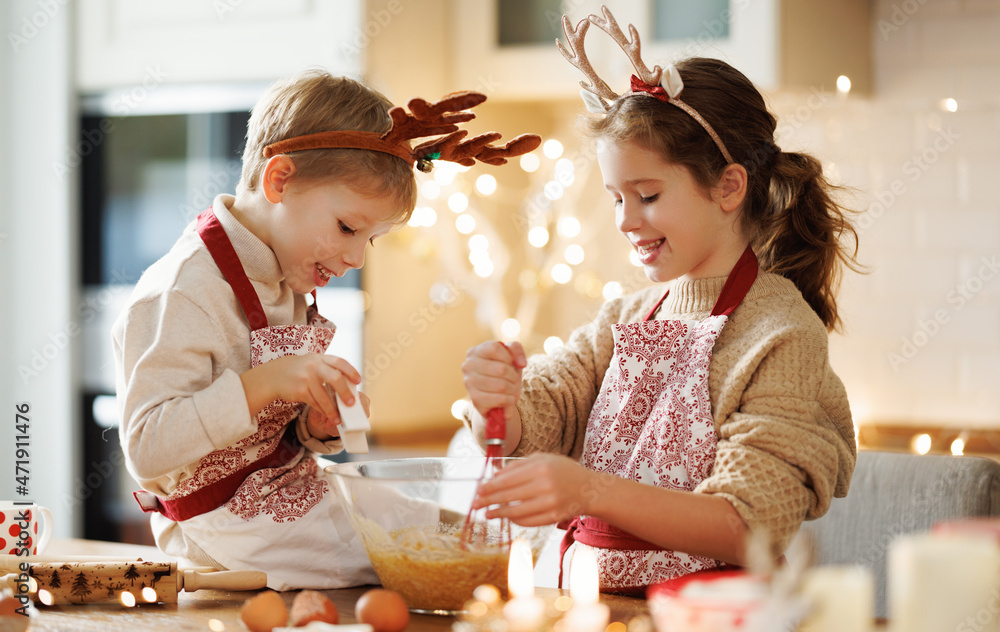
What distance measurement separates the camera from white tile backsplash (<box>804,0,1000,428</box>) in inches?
93.8

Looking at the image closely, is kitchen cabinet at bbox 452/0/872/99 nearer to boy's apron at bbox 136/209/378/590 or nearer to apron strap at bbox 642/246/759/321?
apron strap at bbox 642/246/759/321

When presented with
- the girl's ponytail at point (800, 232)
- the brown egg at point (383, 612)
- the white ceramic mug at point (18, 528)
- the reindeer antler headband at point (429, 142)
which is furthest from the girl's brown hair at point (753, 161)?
the white ceramic mug at point (18, 528)

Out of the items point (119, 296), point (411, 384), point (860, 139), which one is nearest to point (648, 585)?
point (411, 384)

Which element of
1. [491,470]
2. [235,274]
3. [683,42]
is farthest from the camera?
[683,42]

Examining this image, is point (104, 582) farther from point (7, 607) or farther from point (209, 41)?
point (209, 41)

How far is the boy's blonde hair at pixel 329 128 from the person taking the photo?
1117 millimetres

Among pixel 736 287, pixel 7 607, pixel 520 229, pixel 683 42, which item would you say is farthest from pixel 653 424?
pixel 520 229

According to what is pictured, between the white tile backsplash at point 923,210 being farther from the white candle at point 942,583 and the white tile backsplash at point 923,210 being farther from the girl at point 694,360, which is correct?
the white candle at point 942,583

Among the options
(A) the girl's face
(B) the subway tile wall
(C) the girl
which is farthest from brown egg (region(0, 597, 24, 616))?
(B) the subway tile wall

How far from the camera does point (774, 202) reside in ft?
4.09

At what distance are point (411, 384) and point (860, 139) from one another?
131 centimetres

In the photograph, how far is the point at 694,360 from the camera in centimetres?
114

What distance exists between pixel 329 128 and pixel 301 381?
12.2 inches

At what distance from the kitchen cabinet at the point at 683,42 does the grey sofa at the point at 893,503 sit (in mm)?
1075
